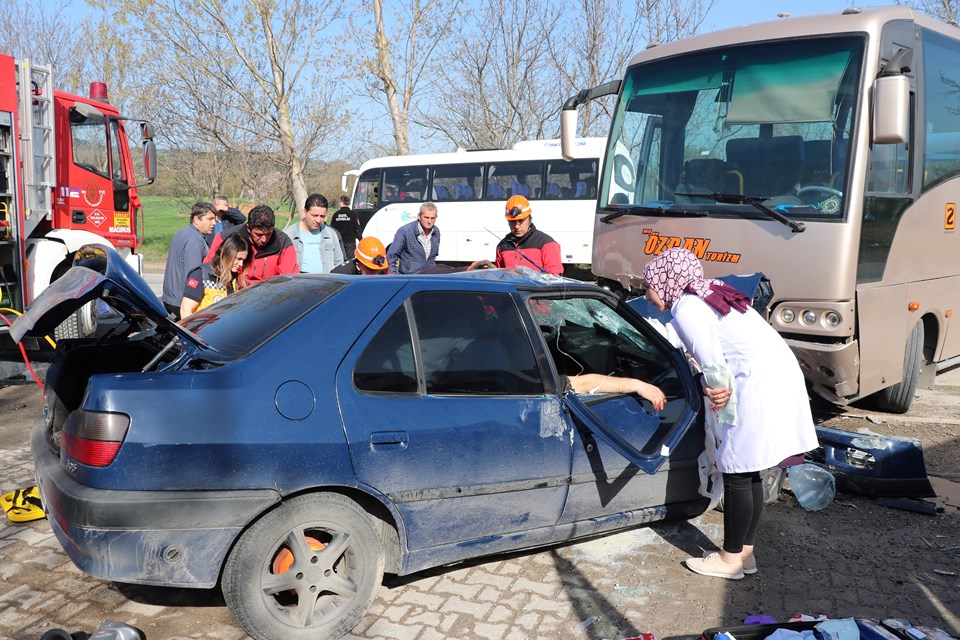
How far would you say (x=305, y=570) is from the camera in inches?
124

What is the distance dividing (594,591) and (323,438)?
158cm

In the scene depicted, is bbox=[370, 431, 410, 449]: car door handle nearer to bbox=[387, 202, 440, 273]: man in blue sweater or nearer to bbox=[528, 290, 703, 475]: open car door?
bbox=[528, 290, 703, 475]: open car door

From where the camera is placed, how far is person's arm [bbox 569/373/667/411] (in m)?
4.00

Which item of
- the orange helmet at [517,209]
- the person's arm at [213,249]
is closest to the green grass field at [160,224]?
the person's arm at [213,249]

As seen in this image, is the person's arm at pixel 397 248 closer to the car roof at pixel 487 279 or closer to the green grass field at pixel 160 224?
the car roof at pixel 487 279

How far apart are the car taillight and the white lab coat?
2491 millimetres

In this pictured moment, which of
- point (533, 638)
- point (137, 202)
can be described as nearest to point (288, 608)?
point (533, 638)

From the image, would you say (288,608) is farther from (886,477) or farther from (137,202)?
(137,202)

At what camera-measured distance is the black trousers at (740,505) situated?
3914mm

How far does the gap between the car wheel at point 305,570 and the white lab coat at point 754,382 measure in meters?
1.77

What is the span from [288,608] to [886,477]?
3.82m

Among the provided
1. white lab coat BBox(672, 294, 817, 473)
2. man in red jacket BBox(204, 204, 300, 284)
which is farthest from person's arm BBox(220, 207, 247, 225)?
white lab coat BBox(672, 294, 817, 473)

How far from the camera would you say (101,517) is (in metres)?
2.88

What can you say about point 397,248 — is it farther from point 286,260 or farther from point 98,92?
point 98,92
